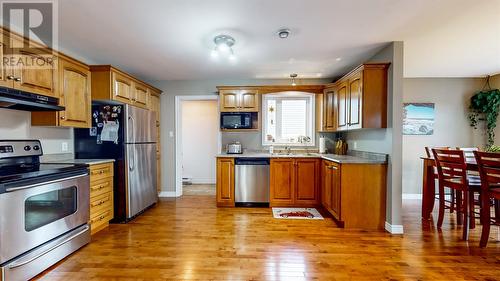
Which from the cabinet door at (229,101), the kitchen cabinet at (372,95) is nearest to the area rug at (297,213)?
the kitchen cabinet at (372,95)

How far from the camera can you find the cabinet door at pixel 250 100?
173 inches

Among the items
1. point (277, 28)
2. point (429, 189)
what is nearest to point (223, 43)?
point (277, 28)

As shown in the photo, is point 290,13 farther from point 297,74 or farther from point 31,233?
point 31,233

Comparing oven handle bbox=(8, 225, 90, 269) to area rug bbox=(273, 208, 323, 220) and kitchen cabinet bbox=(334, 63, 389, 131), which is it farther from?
kitchen cabinet bbox=(334, 63, 389, 131)

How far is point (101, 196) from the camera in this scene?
300 cm

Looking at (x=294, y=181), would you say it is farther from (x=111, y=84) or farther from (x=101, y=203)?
(x=111, y=84)

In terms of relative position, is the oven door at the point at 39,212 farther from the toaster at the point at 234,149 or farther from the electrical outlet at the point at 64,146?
the toaster at the point at 234,149

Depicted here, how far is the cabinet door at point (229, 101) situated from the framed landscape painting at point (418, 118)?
3307 millimetres

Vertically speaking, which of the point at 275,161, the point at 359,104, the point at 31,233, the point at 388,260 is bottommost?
the point at 388,260

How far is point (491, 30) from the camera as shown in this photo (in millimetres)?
2627

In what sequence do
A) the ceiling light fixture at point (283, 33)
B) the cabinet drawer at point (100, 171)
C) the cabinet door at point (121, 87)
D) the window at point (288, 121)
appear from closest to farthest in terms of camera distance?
the ceiling light fixture at point (283, 33) → the cabinet drawer at point (100, 171) → the cabinet door at point (121, 87) → the window at point (288, 121)

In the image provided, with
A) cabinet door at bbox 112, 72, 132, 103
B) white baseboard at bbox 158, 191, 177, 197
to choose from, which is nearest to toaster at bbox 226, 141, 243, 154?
white baseboard at bbox 158, 191, 177, 197

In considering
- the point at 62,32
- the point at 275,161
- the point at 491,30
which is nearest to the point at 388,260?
the point at 275,161

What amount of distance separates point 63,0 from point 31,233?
6.64 feet
